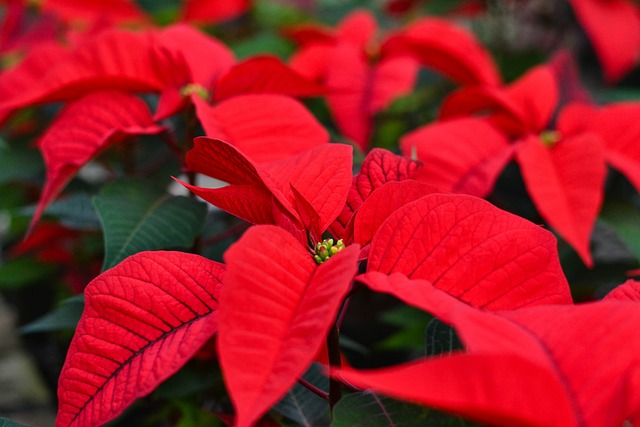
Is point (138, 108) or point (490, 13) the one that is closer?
point (138, 108)

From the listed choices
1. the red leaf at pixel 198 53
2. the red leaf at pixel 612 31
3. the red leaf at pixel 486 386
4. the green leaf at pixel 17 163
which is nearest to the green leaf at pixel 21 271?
the green leaf at pixel 17 163

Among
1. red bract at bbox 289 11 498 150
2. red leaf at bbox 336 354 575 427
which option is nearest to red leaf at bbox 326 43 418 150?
red bract at bbox 289 11 498 150

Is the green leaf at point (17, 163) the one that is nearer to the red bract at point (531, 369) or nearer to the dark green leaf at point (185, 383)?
the dark green leaf at point (185, 383)

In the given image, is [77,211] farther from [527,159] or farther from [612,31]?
[612,31]

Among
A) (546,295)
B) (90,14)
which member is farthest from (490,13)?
(546,295)

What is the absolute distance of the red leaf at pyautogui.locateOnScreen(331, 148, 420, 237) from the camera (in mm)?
430

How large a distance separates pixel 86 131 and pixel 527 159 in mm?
366

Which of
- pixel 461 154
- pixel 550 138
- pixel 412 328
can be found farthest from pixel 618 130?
pixel 412 328

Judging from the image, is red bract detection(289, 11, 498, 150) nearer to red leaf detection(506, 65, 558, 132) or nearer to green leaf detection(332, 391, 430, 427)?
red leaf detection(506, 65, 558, 132)

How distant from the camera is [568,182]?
22.0 inches

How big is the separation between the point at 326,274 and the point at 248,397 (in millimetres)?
77

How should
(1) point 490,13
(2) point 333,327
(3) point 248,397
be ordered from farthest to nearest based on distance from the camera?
(1) point 490,13 → (2) point 333,327 → (3) point 248,397

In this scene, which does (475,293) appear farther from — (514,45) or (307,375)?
(514,45)

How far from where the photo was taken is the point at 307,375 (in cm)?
52
